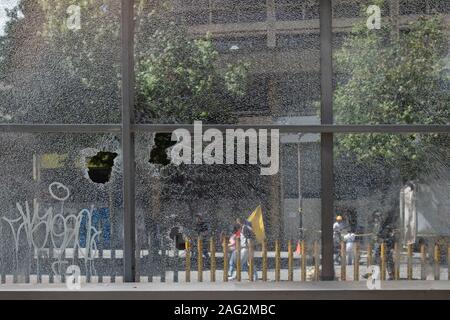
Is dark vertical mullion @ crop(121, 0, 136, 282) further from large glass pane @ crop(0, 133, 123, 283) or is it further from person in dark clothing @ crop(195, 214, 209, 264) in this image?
person in dark clothing @ crop(195, 214, 209, 264)

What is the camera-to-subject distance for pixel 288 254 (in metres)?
5.75

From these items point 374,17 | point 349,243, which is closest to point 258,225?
point 349,243

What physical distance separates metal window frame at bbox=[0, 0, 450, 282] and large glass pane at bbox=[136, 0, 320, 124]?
0.07 m

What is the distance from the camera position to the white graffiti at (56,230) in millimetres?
5750

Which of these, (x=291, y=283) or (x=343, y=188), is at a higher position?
(x=343, y=188)

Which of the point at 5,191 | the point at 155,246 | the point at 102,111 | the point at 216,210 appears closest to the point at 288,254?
the point at 216,210

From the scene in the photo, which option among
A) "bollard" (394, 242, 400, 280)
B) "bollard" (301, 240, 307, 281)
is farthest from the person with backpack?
"bollard" (394, 242, 400, 280)

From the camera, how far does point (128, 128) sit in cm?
562

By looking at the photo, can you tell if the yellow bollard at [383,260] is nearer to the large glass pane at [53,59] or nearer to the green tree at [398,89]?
the green tree at [398,89]

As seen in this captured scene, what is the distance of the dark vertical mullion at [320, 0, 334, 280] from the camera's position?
5.71 meters
